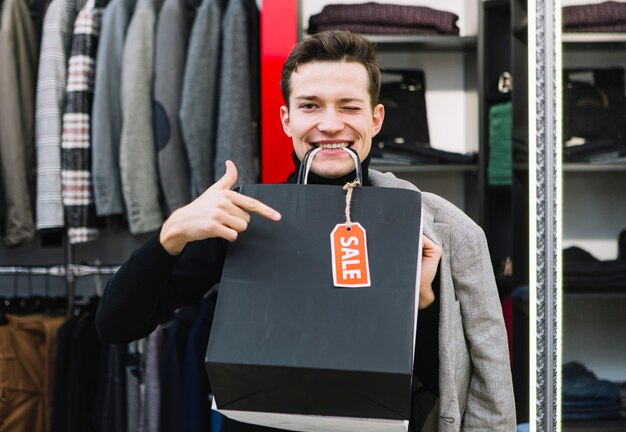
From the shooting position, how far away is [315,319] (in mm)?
850

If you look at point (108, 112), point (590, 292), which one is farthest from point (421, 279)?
point (108, 112)

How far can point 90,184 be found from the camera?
2.20 m

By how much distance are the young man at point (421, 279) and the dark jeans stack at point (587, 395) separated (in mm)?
440

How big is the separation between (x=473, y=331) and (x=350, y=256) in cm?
32

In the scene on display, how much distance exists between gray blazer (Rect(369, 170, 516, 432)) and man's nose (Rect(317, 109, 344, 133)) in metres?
0.20

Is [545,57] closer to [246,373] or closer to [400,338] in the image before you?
[400,338]

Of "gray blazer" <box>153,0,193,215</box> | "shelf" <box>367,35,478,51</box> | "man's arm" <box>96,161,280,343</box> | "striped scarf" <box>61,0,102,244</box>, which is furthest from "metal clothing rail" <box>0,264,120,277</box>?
"man's arm" <box>96,161,280,343</box>

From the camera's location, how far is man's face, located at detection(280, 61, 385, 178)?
1011 millimetres

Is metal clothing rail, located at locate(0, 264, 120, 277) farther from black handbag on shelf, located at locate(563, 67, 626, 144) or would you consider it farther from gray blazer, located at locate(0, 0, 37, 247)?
black handbag on shelf, located at locate(563, 67, 626, 144)

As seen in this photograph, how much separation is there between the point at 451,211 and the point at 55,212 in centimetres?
149

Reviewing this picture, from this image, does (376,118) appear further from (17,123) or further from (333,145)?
(17,123)

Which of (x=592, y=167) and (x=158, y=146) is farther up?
(x=158, y=146)

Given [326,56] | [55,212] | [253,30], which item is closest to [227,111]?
[253,30]

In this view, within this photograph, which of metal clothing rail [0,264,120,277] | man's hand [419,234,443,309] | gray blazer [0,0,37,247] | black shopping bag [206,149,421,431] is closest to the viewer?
black shopping bag [206,149,421,431]
